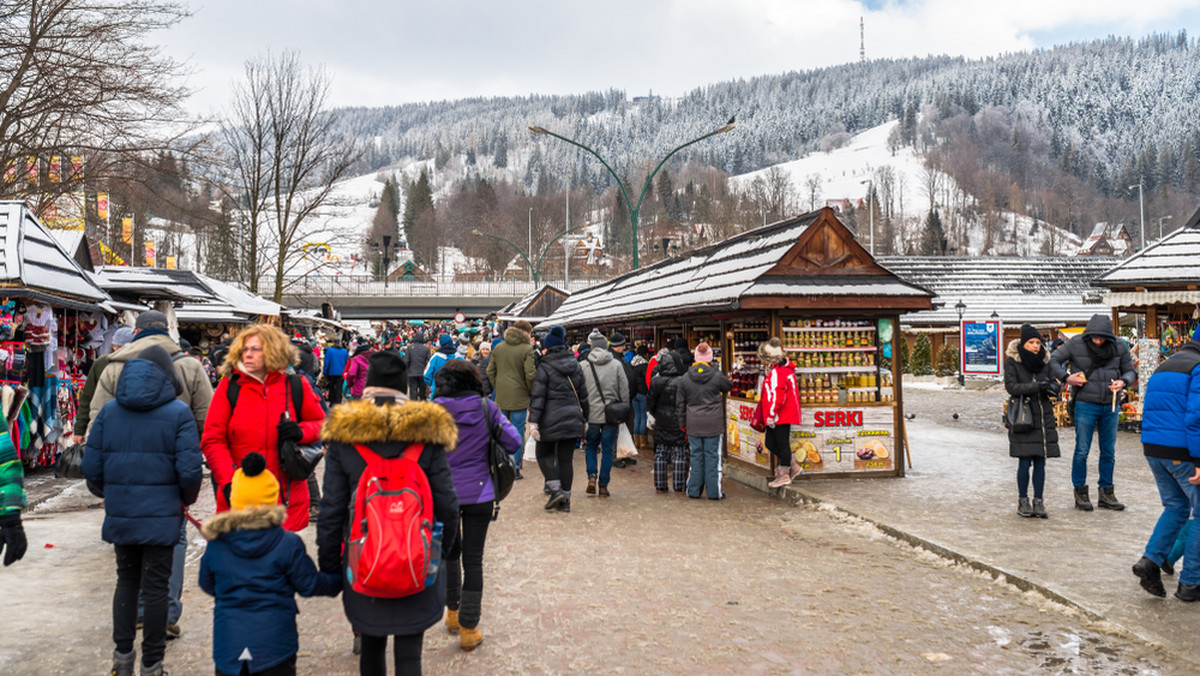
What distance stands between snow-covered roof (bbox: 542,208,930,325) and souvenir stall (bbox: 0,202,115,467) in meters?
8.69

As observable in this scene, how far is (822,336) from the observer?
11.4 meters

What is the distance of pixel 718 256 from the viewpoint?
1492cm

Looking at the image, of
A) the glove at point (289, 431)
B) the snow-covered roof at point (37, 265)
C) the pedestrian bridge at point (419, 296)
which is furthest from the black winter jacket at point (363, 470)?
the pedestrian bridge at point (419, 296)

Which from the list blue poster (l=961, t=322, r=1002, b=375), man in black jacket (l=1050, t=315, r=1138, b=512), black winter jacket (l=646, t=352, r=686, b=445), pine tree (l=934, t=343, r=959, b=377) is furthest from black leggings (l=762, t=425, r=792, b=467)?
pine tree (l=934, t=343, r=959, b=377)

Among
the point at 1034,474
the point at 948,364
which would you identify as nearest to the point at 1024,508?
the point at 1034,474

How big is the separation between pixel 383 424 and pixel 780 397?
713cm

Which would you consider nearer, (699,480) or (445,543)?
(445,543)

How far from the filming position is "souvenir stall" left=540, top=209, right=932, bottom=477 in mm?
10867

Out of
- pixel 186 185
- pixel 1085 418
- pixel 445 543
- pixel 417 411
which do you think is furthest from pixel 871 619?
pixel 186 185

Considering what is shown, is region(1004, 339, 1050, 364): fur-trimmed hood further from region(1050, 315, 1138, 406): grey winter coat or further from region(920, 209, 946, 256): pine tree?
region(920, 209, 946, 256): pine tree

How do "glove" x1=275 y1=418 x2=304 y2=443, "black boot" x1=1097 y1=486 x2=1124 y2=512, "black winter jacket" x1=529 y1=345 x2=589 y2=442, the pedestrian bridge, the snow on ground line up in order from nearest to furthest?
"glove" x1=275 y1=418 x2=304 y2=443 < "black boot" x1=1097 y1=486 x2=1124 y2=512 < "black winter jacket" x1=529 y1=345 x2=589 y2=442 < the pedestrian bridge < the snow on ground

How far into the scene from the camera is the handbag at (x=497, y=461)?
5.32m

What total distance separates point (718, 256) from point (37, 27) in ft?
44.5

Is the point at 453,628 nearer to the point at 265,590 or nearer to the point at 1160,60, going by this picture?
the point at 265,590
